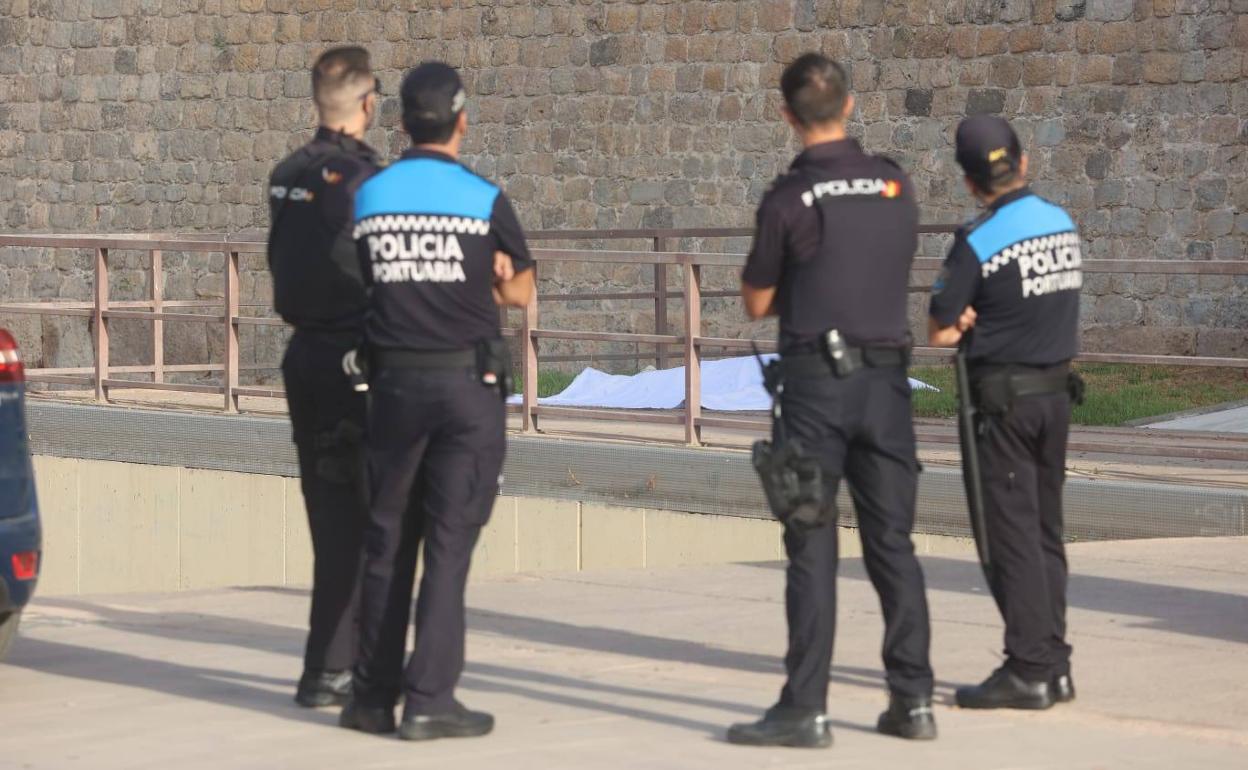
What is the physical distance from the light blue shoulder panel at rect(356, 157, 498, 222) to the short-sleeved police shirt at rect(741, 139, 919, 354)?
65cm

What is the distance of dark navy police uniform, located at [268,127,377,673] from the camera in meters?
6.35

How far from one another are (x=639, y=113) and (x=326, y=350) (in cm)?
1562

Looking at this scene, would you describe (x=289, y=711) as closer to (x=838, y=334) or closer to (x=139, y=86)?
(x=838, y=334)

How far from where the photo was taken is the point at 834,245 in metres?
5.85

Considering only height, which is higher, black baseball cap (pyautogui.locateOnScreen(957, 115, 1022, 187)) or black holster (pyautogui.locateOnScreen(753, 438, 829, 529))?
black baseball cap (pyautogui.locateOnScreen(957, 115, 1022, 187))

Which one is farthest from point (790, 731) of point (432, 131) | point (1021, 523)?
point (432, 131)

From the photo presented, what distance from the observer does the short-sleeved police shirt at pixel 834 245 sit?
584 cm

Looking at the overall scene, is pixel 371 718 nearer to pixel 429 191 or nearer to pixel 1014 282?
pixel 429 191

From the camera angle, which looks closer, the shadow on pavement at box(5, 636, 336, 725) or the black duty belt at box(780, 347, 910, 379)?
the black duty belt at box(780, 347, 910, 379)

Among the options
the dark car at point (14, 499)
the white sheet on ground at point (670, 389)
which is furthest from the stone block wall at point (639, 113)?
the dark car at point (14, 499)

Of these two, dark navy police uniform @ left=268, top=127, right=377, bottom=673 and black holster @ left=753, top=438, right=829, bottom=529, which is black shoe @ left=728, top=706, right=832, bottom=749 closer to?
black holster @ left=753, top=438, right=829, bottom=529

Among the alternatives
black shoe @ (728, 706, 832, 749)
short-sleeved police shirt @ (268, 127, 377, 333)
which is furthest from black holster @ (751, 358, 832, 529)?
short-sleeved police shirt @ (268, 127, 377, 333)

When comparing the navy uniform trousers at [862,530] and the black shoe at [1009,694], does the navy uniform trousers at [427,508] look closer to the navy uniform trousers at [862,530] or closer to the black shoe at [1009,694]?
the navy uniform trousers at [862,530]

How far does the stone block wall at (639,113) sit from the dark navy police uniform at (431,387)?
12.8 metres
